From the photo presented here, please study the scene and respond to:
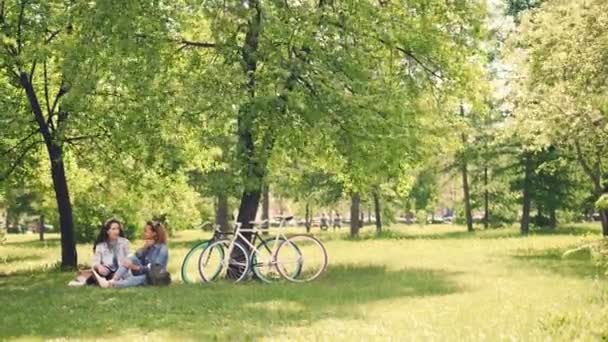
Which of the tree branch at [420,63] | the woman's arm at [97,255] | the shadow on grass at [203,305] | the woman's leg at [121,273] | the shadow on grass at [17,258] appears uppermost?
the tree branch at [420,63]

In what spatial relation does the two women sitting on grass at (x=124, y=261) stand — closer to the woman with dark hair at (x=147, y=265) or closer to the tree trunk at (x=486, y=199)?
the woman with dark hair at (x=147, y=265)

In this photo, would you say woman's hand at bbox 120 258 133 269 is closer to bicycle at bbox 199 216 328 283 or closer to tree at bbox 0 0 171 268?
bicycle at bbox 199 216 328 283

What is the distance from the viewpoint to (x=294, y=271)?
14.9m

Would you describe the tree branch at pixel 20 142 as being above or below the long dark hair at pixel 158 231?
above

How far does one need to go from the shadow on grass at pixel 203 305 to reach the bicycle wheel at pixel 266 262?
543 mm

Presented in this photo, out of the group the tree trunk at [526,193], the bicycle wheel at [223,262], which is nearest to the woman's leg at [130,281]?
the bicycle wheel at [223,262]

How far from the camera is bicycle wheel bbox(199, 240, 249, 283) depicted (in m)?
14.8

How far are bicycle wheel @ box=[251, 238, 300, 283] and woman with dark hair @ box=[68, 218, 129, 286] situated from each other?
2525 millimetres

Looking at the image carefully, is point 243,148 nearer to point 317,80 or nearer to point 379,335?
point 317,80

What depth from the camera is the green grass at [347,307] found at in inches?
345

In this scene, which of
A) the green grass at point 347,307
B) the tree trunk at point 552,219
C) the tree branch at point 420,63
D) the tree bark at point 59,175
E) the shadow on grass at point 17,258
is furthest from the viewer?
the tree trunk at point 552,219

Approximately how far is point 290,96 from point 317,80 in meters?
0.88

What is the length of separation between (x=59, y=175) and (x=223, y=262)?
7.20 metres

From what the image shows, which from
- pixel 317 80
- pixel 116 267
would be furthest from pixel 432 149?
pixel 116 267
